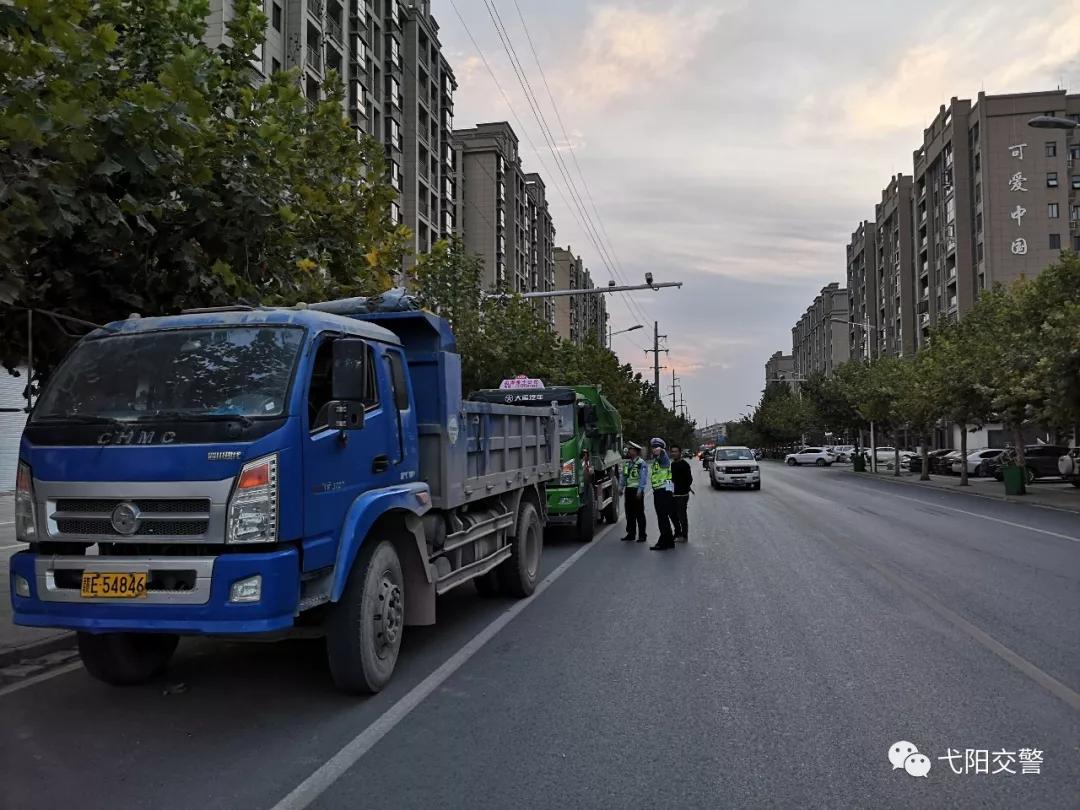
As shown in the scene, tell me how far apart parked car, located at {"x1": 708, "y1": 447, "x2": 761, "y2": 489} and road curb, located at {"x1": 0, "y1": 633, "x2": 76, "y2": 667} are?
83.3ft

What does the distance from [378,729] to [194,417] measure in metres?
2.08

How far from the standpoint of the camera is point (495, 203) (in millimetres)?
79812

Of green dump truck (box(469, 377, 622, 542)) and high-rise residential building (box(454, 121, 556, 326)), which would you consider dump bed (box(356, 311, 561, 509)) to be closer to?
green dump truck (box(469, 377, 622, 542))

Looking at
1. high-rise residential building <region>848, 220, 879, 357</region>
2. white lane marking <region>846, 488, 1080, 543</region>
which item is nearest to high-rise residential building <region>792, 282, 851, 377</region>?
high-rise residential building <region>848, 220, 879, 357</region>

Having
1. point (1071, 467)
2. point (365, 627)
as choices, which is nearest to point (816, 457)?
point (1071, 467)

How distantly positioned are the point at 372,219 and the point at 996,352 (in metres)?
24.5

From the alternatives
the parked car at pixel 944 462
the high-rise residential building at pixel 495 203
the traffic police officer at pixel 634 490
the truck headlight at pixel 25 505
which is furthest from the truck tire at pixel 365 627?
the high-rise residential building at pixel 495 203

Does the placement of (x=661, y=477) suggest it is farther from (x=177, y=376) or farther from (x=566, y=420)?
(x=177, y=376)

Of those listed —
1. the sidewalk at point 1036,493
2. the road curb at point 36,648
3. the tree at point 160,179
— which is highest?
the tree at point 160,179

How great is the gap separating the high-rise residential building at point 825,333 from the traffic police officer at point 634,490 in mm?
98076

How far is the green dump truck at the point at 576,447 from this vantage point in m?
14.1

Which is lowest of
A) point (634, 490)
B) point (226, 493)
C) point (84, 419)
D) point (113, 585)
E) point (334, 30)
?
point (634, 490)

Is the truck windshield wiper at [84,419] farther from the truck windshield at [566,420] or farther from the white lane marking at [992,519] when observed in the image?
the white lane marking at [992,519]

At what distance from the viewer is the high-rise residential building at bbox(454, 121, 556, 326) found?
77.2 m
